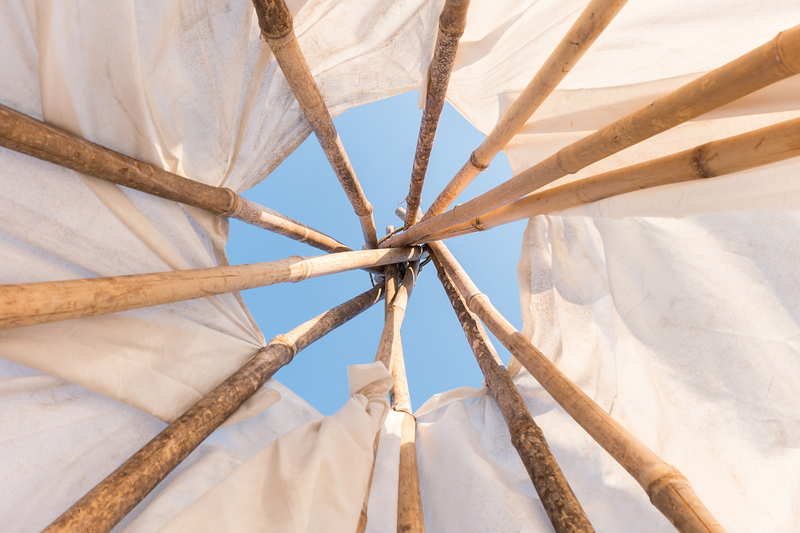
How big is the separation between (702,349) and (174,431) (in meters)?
3.78

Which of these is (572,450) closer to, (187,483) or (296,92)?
(187,483)

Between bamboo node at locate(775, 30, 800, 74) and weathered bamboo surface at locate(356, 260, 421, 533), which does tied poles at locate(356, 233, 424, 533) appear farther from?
bamboo node at locate(775, 30, 800, 74)

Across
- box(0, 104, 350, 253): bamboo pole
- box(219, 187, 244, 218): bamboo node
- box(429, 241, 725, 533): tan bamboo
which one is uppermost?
box(219, 187, 244, 218): bamboo node

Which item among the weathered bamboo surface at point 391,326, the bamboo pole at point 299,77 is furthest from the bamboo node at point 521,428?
the bamboo pole at point 299,77

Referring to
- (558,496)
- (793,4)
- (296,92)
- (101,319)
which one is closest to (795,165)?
(793,4)

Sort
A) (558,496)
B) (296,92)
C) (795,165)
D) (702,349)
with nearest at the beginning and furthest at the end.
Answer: (795,165)
(558,496)
(702,349)
(296,92)

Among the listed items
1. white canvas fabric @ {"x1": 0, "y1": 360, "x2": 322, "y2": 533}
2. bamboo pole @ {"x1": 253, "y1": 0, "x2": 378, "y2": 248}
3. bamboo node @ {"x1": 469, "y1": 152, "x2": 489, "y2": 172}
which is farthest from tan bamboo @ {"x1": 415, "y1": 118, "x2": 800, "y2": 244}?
white canvas fabric @ {"x1": 0, "y1": 360, "x2": 322, "y2": 533}

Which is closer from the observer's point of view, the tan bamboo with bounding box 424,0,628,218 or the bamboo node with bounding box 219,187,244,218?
the tan bamboo with bounding box 424,0,628,218

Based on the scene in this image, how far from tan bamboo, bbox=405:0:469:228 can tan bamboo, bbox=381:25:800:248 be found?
136cm

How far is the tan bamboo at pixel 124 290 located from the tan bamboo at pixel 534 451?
2.28 metres

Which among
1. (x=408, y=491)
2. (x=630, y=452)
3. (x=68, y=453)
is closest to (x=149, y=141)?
(x=68, y=453)

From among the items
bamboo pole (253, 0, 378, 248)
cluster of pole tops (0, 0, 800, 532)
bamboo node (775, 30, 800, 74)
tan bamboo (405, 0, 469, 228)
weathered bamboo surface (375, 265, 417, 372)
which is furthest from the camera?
weathered bamboo surface (375, 265, 417, 372)

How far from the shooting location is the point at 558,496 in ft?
8.57

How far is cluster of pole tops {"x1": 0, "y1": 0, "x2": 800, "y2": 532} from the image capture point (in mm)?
1903
